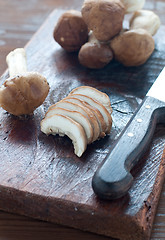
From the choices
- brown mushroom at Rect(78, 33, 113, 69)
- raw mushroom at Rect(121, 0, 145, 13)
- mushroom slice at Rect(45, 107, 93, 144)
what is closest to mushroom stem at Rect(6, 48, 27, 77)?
brown mushroom at Rect(78, 33, 113, 69)

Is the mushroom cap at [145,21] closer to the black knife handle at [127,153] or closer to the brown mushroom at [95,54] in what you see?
the brown mushroom at [95,54]

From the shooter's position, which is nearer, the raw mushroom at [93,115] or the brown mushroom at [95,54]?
the raw mushroom at [93,115]

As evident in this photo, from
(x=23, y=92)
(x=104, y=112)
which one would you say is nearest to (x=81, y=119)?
(x=104, y=112)

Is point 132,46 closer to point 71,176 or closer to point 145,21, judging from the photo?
point 145,21

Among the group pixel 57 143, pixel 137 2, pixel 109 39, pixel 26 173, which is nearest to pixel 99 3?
pixel 109 39

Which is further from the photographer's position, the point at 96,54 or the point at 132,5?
the point at 132,5

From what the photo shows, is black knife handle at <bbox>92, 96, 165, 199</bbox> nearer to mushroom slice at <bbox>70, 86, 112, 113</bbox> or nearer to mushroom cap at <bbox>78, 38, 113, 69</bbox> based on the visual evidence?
mushroom slice at <bbox>70, 86, 112, 113</bbox>

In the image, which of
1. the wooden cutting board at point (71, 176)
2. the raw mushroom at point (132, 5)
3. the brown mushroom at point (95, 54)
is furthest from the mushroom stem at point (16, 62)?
the raw mushroom at point (132, 5)
